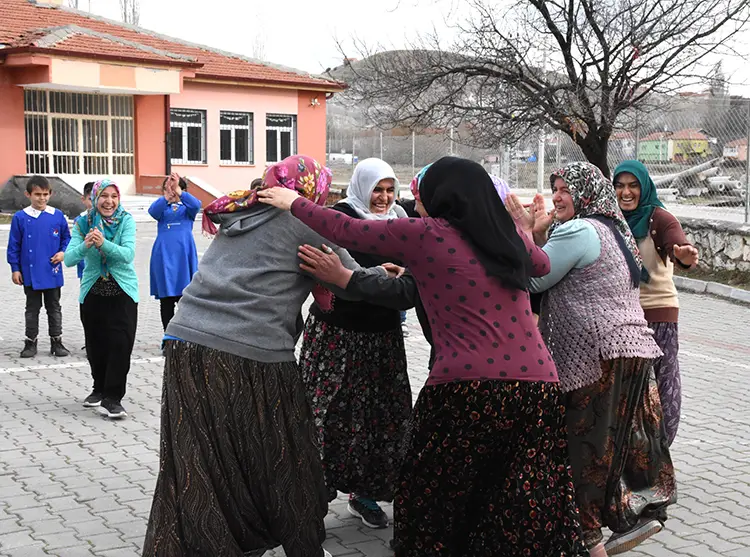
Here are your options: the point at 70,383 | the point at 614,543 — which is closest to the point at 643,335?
the point at 614,543

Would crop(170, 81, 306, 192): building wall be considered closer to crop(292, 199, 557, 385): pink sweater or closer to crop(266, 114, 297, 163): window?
crop(266, 114, 297, 163): window

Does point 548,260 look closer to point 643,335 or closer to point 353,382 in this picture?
point 643,335

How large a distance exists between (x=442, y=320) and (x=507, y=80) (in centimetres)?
1289

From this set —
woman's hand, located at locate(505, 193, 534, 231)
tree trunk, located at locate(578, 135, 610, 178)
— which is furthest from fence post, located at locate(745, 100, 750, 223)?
woman's hand, located at locate(505, 193, 534, 231)

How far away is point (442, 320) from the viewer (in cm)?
375

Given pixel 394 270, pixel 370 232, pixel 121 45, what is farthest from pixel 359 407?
pixel 121 45

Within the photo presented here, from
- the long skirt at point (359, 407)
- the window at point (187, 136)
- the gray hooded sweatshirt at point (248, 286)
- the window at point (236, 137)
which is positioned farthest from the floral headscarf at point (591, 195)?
the window at point (236, 137)

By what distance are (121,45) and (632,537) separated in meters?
26.2

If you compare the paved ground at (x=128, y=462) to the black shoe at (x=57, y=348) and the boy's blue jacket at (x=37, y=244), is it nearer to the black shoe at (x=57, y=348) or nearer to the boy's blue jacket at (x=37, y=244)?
the black shoe at (x=57, y=348)

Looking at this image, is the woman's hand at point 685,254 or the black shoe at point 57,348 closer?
the woman's hand at point 685,254

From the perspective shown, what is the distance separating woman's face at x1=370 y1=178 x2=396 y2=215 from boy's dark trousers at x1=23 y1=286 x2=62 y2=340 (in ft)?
17.3

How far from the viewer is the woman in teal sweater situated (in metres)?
6.79

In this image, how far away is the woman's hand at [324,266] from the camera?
12.9ft

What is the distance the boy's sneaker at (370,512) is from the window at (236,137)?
92.7ft
